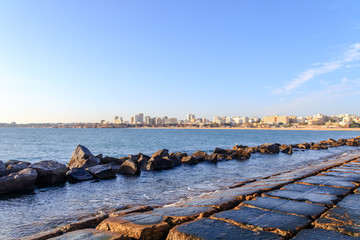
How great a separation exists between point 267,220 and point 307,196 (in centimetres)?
201

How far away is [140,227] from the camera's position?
3.21 metres

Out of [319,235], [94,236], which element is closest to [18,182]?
[94,236]

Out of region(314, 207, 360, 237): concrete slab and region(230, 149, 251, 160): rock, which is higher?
region(314, 207, 360, 237): concrete slab

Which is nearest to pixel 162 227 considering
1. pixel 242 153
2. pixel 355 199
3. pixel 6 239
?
pixel 6 239

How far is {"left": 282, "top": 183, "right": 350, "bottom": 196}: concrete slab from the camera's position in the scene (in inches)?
203

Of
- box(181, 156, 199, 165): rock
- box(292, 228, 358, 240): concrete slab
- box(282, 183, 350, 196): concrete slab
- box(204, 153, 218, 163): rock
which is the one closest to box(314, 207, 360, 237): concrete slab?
box(292, 228, 358, 240): concrete slab

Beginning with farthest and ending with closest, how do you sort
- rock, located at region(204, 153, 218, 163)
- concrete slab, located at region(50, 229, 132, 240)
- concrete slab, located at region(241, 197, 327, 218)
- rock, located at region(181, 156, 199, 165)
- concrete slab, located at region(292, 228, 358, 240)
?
1. rock, located at region(204, 153, 218, 163)
2. rock, located at region(181, 156, 199, 165)
3. concrete slab, located at region(241, 197, 327, 218)
4. concrete slab, located at region(50, 229, 132, 240)
5. concrete slab, located at region(292, 228, 358, 240)

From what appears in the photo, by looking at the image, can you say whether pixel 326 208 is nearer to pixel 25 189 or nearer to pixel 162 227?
pixel 162 227

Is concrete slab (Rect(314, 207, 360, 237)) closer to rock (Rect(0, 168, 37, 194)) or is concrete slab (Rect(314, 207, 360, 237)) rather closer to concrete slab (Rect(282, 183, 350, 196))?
concrete slab (Rect(282, 183, 350, 196))

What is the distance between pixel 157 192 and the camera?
324 inches

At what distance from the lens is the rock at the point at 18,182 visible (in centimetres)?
833

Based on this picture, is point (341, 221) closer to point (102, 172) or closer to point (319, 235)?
point (319, 235)

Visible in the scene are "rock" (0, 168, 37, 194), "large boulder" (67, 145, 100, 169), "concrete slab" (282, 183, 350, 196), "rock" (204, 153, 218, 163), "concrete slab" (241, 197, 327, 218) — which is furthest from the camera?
"rock" (204, 153, 218, 163)

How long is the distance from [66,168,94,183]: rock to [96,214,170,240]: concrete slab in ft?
25.1
